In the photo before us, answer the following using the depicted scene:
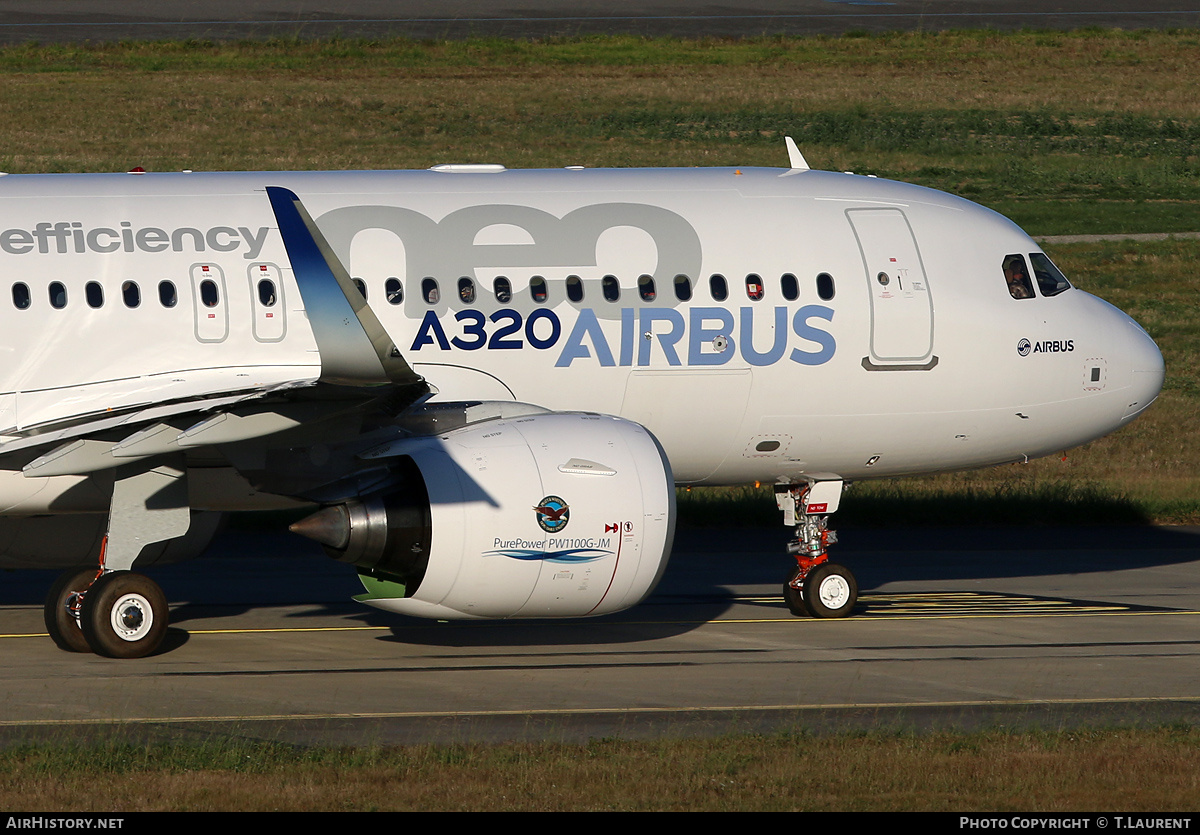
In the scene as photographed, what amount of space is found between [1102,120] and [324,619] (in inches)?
2121

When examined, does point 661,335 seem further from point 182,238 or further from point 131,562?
point 131,562

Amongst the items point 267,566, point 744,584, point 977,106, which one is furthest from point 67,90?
point 744,584

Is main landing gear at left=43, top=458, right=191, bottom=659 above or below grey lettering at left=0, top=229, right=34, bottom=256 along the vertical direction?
below

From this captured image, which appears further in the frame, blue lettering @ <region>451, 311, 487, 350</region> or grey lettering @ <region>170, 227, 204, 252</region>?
blue lettering @ <region>451, 311, 487, 350</region>

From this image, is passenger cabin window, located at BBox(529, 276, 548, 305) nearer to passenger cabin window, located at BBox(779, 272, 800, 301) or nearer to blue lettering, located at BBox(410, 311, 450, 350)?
blue lettering, located at BBox(410, 311, 450, 350)

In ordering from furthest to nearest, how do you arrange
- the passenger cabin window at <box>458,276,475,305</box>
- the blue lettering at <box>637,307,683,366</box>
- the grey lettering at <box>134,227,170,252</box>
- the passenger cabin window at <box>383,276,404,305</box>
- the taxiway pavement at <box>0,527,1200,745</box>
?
the blue lettering at <box>637,307,683,366</box> < the passenger cabin window at <box>458,276,475,305</box> < the passenger cabin window at <box>383,276,404,305</box> < the grey lettering at <box>134,227,170,252</box> < the taxiway pavement at <box>0,527,1200,745</box>

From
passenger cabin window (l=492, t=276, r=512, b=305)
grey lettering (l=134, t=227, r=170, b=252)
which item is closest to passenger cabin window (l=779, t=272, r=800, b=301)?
passenger cabin window (l=492, t=276, r=512, b=305)

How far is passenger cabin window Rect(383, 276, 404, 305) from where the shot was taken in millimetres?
18312

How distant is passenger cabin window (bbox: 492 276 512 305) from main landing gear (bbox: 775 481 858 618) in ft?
14.7

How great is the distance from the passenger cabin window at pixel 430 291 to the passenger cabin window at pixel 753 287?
137 inches

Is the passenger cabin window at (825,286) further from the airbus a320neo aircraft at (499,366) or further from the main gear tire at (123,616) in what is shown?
the main gear tire at (123,616)

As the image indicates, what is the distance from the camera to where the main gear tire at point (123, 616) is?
1755cm

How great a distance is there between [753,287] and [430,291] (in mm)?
3638

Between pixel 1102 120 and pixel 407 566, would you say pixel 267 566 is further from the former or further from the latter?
pixel 1102 120
